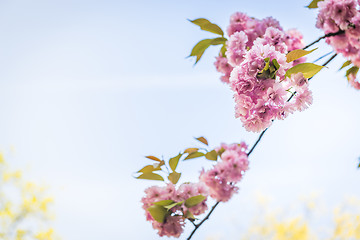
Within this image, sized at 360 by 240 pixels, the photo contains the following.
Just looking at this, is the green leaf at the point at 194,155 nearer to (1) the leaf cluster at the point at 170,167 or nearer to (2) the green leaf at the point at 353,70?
(1) the leaf cluster at the point at 170,167

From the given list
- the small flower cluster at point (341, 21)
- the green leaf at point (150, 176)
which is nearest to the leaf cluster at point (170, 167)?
the green leaf at point (150, 176)

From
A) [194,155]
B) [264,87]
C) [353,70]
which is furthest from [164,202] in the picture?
[353,70]

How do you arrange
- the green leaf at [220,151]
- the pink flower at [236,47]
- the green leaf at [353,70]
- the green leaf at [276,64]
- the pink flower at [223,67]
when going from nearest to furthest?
the green leaf at [276,64]
the pink flower at [236,47]
the green leaf at [220,151]
the green leaf at [353,70]
the pink flower at [223,67]

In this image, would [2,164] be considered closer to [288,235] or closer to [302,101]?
[288,235]

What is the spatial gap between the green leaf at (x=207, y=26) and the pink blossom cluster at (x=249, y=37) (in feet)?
0.14

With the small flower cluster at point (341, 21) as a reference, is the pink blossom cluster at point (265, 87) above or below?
below

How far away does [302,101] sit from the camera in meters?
0.78

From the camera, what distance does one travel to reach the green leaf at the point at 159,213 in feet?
3.00

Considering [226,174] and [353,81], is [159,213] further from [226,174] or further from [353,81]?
[353,81]

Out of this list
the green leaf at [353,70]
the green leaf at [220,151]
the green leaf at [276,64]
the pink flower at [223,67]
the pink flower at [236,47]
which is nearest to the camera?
the green leaf at [276,64]

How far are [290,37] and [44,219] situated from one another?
237 inches

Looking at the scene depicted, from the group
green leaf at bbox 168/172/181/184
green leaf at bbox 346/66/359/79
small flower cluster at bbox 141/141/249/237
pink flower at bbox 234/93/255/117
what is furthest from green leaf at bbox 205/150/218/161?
green leaf at bbox 346/66/359/79

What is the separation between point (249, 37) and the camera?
1.29 metres

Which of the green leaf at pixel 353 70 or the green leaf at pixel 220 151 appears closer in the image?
the green leaf at pixel 220 151
